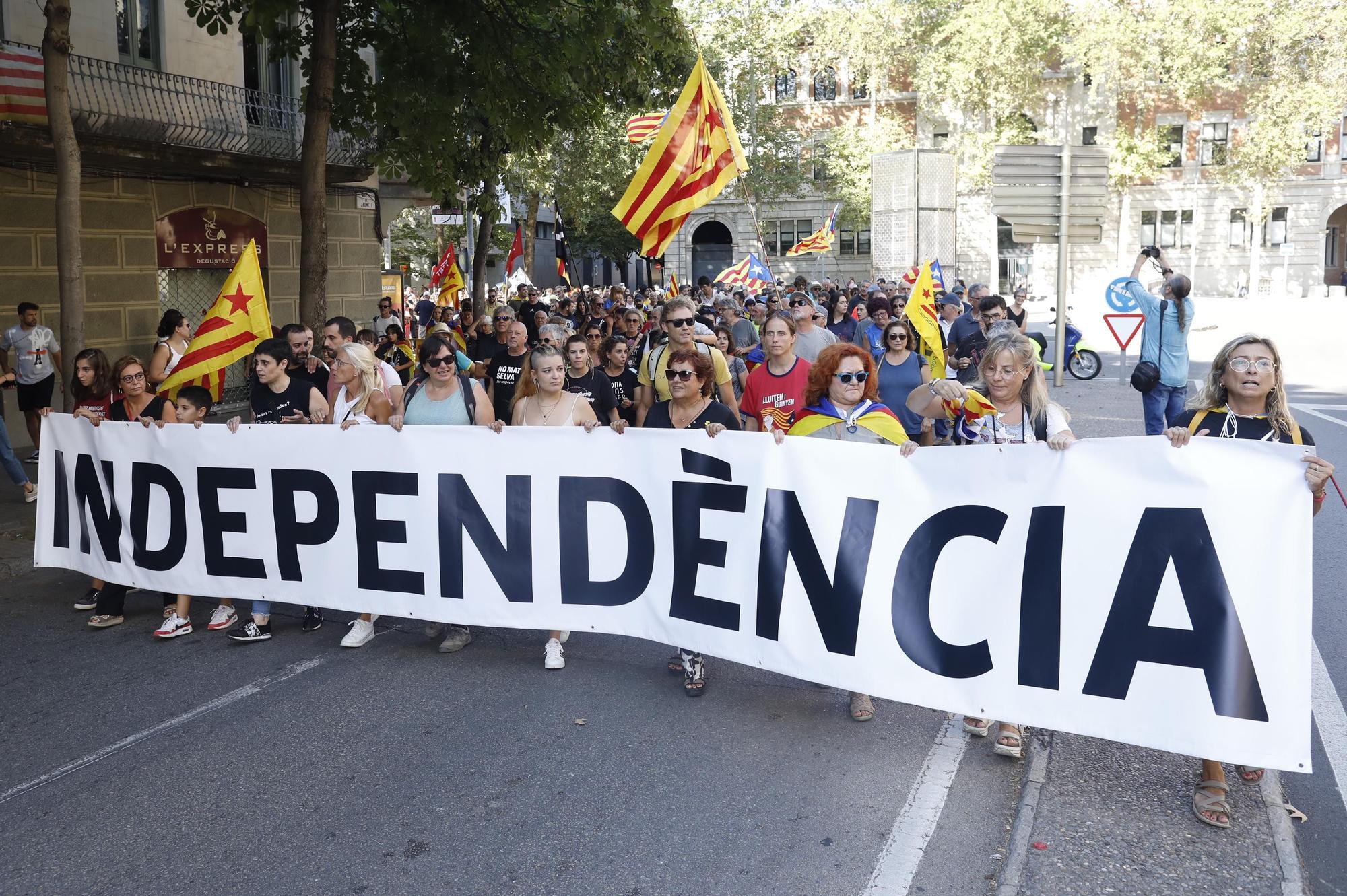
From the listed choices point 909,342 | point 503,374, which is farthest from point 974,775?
point 503,374

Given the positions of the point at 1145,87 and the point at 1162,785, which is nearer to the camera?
the point at 1162,785

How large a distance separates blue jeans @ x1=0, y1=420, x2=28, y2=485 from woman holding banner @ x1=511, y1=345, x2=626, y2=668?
606 centimetres

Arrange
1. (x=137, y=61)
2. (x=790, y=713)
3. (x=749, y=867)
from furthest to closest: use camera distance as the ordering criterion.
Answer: (x=137, y=61) < (x=790, y=713) < (x=749, y=867)

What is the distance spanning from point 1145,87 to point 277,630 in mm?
53958

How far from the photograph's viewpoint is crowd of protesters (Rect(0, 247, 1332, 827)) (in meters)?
4.87

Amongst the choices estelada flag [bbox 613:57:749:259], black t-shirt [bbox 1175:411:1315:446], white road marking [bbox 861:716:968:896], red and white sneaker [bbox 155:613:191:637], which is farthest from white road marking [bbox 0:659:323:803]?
estelada flag [bbox 613:57:749:259]

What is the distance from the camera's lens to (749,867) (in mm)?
3973

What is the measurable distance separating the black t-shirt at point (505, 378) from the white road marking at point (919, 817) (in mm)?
5191

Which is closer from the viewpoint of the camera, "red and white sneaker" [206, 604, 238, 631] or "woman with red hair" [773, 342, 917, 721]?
"woman with red hair" [773, 342, 917, 721]

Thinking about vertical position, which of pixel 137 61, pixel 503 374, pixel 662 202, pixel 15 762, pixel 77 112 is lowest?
pixel 15 762

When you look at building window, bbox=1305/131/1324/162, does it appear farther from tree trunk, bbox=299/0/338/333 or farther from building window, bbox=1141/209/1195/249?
tree trunk, bbox=299/0/338/333

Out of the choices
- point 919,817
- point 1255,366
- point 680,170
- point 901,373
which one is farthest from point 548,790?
point 680,170

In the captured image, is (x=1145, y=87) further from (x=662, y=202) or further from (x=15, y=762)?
(x=15, y=762)

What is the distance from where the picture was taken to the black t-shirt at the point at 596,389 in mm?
7621
